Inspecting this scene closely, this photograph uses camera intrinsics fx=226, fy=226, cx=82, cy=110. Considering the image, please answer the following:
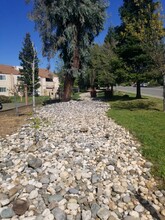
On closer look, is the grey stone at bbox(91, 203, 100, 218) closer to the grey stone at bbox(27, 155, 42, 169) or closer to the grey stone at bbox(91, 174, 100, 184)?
the grey stone at bbox(91, 174, 100, 184)

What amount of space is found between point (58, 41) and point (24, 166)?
1377 centimetres

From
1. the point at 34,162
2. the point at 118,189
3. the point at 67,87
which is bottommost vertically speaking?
the point at 118,189

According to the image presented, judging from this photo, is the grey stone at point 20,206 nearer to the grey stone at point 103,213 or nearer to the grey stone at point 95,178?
the grey stone at point 103,213

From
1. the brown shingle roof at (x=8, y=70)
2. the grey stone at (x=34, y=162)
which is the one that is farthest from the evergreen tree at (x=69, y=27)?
the brown shingle roof at (x=8, y=70)

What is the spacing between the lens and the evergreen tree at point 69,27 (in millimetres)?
16500

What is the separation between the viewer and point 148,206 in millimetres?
3670

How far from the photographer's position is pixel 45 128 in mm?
8547

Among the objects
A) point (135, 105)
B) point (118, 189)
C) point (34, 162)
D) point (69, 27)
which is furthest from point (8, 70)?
point (118, 189)

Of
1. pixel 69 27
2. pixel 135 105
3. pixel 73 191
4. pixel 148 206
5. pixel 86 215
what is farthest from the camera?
pixel 69 27

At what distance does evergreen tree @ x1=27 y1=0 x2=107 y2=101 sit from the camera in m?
16.5

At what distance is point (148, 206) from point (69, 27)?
51.3 ft

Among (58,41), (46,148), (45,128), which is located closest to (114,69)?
(58,41)

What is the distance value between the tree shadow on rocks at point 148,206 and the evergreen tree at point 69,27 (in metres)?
14.9

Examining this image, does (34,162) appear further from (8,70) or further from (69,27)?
(8,70)
